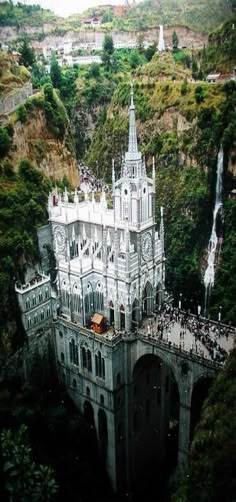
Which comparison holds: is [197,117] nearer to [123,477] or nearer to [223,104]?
[223,104]

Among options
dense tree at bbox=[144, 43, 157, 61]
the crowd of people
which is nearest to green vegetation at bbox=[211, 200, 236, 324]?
the crowd of people

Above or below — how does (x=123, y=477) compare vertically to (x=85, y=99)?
below

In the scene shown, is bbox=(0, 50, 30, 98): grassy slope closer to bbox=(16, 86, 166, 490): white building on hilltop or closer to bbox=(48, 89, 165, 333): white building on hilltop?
bbox=(16, 86, 166, 490): white building on hilltop

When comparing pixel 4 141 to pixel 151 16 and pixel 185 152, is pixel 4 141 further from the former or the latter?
pixel 151 16

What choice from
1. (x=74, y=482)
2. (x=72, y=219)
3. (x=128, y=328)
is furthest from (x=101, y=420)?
(x=72, y=219)

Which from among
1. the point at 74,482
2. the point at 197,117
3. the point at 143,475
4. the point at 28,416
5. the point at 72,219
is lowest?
the point at 143,475
